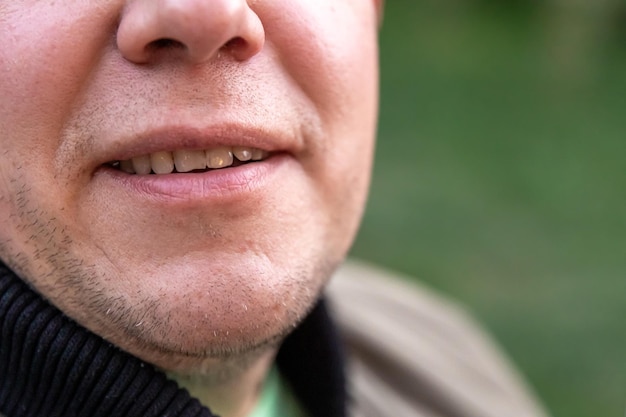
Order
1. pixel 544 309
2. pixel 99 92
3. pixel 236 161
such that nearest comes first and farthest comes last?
pixel 99 92 → pixel 236 161 → pixel 544 309

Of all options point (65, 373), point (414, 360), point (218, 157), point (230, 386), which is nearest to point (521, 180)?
point (414, 360)

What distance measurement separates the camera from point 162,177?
1024 mm

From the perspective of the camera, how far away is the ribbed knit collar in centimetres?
106

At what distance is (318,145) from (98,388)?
46cm

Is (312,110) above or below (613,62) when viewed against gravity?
above

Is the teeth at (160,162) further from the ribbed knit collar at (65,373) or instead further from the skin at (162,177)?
the ribbed knit collar at (65,373)

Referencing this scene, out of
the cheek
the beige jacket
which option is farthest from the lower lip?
the beige jacket

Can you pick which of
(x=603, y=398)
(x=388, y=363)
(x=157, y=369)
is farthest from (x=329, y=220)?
(x=603, y=398)

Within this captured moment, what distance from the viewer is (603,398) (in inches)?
106

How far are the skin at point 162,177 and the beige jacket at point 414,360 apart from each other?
1.87 ft

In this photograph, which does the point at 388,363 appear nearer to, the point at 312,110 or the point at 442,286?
the point at 312,110

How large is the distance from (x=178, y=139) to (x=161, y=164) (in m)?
0.07

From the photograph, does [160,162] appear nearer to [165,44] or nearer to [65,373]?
[165,44]

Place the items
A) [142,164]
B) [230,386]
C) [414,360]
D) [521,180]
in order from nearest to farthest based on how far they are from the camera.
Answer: [142,164], [230,386], [414,360], [521,180]
